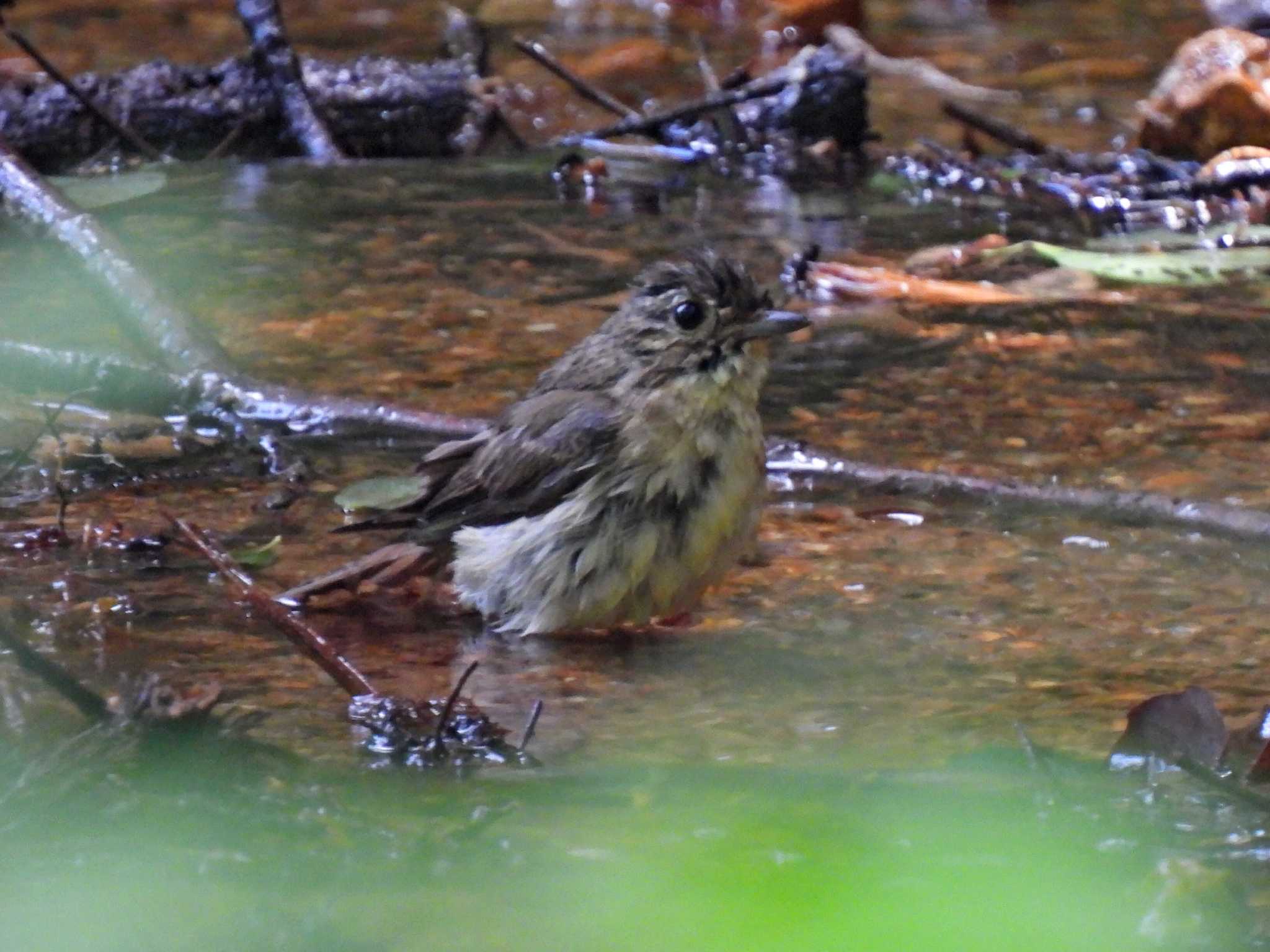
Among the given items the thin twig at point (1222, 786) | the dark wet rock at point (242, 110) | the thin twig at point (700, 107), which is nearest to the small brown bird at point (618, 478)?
the thin twig at point (1222, 786)

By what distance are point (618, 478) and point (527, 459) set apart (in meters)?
0.28

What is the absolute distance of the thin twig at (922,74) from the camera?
32.5ft

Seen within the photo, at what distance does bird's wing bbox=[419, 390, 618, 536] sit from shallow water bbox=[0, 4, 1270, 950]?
9.4 inches

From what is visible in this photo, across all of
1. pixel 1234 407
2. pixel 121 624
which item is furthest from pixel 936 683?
pixel 1234 407

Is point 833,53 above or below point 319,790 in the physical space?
above

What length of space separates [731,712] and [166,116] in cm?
606

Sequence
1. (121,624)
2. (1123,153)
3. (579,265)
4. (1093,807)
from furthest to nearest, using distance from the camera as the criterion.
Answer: (1123,153)
(579,265)
(121,624)
(1093,807)

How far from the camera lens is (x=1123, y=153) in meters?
8.45

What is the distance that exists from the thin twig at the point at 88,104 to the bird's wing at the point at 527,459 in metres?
3.26

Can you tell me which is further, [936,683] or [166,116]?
[166,116]

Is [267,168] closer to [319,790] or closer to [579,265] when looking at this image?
[579,265]

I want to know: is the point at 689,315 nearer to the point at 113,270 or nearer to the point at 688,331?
the point at 688,331

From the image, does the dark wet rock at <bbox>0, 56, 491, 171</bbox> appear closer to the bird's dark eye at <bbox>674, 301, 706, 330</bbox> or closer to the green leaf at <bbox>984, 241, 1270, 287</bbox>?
the green leaf at <bbox>984, 241, 1270, 287</bbox>

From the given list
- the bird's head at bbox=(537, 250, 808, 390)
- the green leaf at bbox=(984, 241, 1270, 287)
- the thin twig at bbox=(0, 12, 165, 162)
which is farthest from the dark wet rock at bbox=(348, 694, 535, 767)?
the thin twig at bbox=(0, 12, 165, 162)
